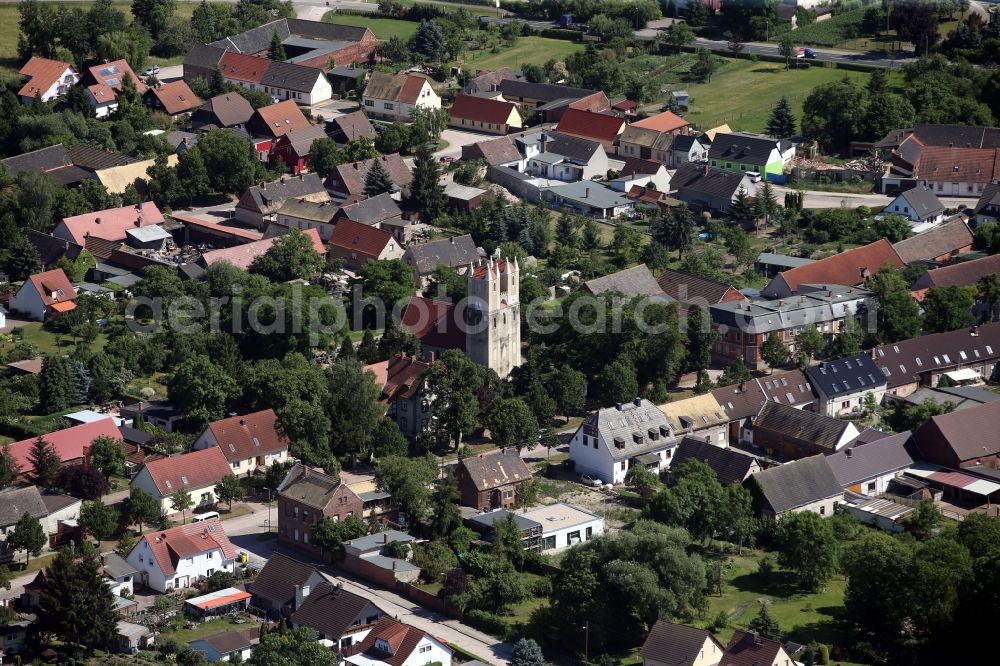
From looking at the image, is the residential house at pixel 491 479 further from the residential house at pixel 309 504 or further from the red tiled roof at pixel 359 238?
the red tiled roof at pixel 359 238

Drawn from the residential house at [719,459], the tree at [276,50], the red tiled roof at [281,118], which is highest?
the tree at [276,50]

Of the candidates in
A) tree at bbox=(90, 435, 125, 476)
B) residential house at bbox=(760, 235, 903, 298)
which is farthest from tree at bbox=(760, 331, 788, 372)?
tree at bbox=(90, 435, 125, 476)

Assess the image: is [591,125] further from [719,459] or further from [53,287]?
[719,459]

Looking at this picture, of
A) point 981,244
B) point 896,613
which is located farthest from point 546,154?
point 896,613

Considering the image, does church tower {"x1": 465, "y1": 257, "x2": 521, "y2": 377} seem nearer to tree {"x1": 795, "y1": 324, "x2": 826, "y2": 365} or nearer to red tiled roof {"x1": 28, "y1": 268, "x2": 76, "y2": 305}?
tree {"x1": 795, "y1": 324, "x2": 826, "y2": 365}

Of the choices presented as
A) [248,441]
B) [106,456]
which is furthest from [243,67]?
[106,456]

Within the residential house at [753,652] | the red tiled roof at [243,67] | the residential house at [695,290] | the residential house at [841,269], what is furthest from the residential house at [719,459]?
the red tiled roof at [243,67]

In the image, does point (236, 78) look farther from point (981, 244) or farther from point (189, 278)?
point (981, 244)

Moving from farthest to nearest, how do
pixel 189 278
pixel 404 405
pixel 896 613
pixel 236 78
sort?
pixel 236 78
pixel 189 278
pixel 404 405
pixel 896 613
